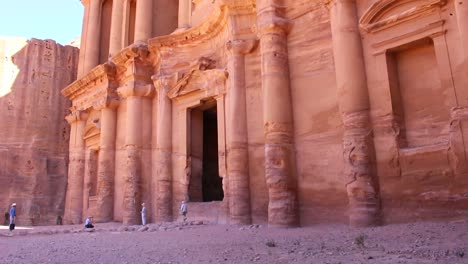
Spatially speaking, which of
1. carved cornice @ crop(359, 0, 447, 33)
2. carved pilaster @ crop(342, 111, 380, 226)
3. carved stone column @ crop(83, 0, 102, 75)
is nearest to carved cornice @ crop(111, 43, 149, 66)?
carved stone column @ crop(83, 0, 102, 75)

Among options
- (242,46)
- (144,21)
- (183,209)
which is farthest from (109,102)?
(242,46)

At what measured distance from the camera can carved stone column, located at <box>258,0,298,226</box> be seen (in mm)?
8727

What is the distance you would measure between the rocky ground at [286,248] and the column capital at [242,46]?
15.5ft

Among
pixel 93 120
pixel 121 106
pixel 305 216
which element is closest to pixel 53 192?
pixel 93 120

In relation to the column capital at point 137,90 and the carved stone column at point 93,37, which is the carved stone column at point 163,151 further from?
the carved stone column at point 93,37

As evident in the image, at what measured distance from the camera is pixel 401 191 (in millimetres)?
7297

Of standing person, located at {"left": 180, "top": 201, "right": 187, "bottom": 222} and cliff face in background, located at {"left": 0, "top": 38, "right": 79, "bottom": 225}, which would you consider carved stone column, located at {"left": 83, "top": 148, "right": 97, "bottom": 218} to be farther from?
cliff face in background, located at {"left": 0, "top": 38, "right": 79, "bottom": 225}

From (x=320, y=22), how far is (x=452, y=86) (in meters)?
3.34

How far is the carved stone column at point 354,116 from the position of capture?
7465 millimetres

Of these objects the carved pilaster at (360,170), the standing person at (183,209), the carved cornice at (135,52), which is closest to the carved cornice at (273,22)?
the carved pilaster at (360,170)

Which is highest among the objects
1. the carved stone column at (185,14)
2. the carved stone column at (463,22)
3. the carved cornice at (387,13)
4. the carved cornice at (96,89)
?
the carved stone column at (185,14)

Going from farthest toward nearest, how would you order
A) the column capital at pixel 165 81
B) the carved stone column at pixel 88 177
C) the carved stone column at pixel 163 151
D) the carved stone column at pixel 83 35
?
the carved stone column at pixel 83 35 < the carved stone column at pixel 88 177 < the column capital at pixel 165 81 < the carved stone column at pixel 163 151

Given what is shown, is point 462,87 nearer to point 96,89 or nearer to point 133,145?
point 133,145

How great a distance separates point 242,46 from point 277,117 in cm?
238
